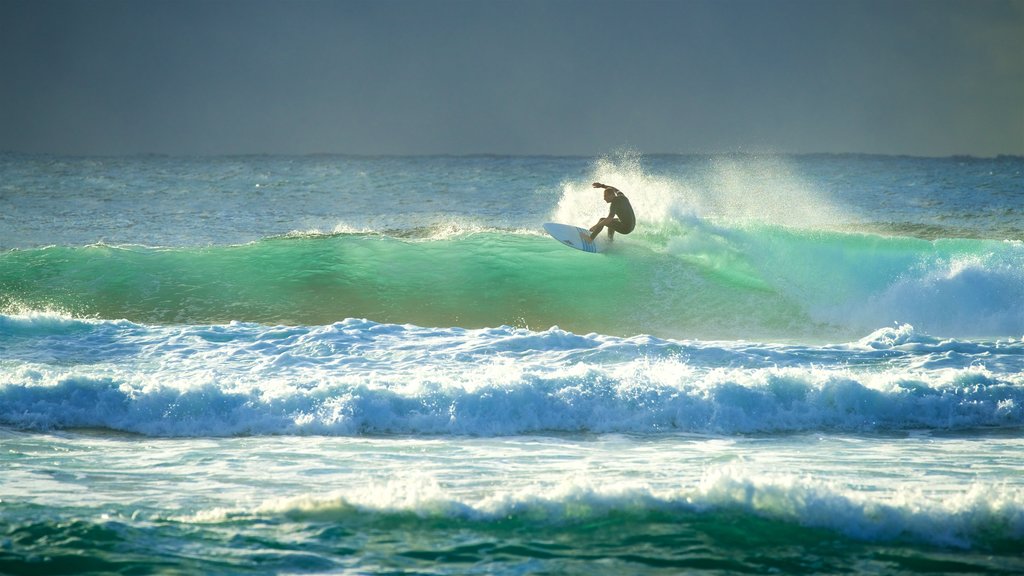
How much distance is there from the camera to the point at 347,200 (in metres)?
37.8

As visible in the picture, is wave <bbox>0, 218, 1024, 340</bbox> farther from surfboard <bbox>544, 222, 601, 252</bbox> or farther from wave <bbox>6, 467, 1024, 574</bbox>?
wave <bbox>6, 467, 1024, 574</bbox>

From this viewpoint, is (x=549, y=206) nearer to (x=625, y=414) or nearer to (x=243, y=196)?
(x=243, y=196)

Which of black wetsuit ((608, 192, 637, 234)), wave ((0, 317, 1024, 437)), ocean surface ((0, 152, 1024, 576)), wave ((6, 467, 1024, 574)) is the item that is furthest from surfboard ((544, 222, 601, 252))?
wave ((6, 467, 1024, 574))

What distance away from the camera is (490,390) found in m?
8.52

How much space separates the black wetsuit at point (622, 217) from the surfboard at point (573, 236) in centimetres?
46

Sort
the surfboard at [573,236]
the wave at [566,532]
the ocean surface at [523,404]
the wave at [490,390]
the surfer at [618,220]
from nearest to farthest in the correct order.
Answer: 1. the wave at [566,532]
2. the ocean surface at [523,404]
3. the wave at [490,390]
4. the surfer at [618,220]
5. the surfboard at [573,236]

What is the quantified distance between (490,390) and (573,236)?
807cm

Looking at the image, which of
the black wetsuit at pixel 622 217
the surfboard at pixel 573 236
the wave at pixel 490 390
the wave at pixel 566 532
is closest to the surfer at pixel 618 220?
the black wetsuit at pixel 622 217

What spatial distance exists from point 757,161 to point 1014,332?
60.6 m

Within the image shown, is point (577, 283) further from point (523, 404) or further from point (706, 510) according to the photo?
point (706, 510)

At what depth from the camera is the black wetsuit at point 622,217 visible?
52.7 ft

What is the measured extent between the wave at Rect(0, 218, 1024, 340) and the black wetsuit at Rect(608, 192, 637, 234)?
401 millimetres

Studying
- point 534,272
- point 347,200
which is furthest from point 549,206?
point 534,272

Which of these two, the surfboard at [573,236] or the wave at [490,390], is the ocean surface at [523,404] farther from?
the surfboard at [573,236]
